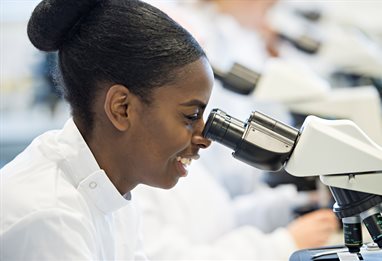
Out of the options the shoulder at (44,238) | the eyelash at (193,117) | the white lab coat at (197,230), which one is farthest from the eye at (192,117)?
the white lab coat at (197,230)

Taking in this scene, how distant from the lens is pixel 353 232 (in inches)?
32.3

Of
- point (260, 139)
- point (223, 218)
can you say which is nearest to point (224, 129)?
point (260, 139)

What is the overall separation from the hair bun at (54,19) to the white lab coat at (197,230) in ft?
1.56

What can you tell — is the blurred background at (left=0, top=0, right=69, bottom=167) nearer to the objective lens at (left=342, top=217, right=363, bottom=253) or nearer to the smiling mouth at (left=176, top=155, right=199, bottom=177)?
the smiling mouth at (left=176, top=155, right=199, bottom=177)

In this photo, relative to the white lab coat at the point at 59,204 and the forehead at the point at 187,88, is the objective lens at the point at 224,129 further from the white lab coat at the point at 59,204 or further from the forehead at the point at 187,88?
the white lab coat at the point at 59,204

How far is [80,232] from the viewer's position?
2.65ft

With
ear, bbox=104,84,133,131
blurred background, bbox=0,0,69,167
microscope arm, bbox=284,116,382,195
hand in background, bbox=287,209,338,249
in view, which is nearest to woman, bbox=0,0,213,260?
ear, bbox=104,84,133,131

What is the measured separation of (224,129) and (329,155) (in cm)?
14

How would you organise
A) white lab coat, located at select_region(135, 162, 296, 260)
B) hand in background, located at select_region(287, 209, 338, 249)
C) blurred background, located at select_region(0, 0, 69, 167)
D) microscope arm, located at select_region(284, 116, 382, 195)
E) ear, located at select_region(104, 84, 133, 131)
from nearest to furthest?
microscope arm, located at select_region(284, 116, 382, 195) → ear, located at select_region(104, 84, 133, 131) → white lab coat, located at select_region(135, 162, 296, 260) → hand in background, located at select_region(287, 209, 338, 249) → blurred background, located at select_region(0, 0, 69, 167)

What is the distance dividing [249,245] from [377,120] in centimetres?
44

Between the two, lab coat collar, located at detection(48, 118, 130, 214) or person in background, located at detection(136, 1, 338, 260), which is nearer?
lab coat collar, located at detection(48, 118, 130, 214)

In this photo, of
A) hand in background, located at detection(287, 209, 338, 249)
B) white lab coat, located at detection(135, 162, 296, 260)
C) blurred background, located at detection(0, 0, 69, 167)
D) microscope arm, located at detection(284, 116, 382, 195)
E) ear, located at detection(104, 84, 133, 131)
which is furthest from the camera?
blurred background, located at detection(0, 0, 69, 167)

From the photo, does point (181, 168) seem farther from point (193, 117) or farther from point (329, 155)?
point (329, 155)

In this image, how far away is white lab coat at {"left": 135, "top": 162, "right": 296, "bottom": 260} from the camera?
48.7 inches
